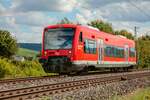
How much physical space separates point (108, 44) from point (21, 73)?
768 cm

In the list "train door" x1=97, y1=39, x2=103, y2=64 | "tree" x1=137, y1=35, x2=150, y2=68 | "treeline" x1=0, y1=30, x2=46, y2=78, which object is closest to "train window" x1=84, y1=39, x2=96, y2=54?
"train door" x1=97, y1=39, x2=103, y2=64

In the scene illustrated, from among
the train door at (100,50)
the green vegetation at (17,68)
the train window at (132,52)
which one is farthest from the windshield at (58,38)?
the train window at (132,52)

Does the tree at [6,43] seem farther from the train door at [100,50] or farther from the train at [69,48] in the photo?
Result: the train at [69,48]

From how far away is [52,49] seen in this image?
27516mm

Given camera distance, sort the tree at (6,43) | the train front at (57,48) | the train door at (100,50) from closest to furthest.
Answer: the train front at (57,48)
the train door at (100,50)
the tree at (6,43)

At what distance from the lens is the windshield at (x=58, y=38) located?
2717 cm

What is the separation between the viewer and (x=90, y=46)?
29.6 metres

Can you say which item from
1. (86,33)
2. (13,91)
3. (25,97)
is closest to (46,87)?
(13,91)

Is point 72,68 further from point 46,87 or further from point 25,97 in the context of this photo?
point 25,97

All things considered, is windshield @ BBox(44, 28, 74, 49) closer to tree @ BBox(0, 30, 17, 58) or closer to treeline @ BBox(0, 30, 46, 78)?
treeline @ BBox(0, 30, 46, 78)

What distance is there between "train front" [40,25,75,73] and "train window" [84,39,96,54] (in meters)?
1.71


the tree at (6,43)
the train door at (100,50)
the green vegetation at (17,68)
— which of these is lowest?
the green vegetation at (17,68)

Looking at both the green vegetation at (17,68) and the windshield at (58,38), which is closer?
the windshield at (58,38)

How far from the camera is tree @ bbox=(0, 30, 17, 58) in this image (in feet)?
148
